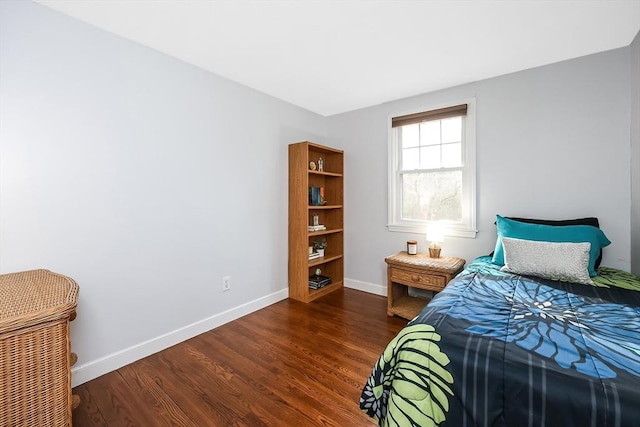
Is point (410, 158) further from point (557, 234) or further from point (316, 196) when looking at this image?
point (557, 234)

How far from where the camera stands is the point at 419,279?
2578 millimetres

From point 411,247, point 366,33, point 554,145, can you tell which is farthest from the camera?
point 411,247

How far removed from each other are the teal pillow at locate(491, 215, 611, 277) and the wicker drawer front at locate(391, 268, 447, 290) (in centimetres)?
48

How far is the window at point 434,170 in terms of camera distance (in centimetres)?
277

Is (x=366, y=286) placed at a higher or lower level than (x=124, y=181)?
lower

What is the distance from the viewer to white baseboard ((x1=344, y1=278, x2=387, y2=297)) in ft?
11.0

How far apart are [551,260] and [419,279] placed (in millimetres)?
1011

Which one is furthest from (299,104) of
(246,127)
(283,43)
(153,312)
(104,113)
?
(153,312)

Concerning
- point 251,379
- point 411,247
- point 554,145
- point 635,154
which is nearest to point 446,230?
point 411,247

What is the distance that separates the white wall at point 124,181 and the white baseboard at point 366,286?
129 centimetres

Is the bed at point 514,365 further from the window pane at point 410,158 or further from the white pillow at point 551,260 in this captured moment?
the window pane at point 410,158

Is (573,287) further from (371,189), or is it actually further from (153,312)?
(153,312)

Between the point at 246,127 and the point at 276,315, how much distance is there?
1.96 metres

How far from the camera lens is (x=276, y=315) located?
2762 millimetres
